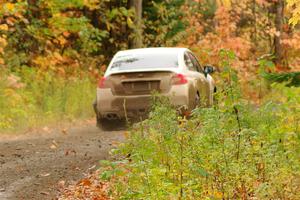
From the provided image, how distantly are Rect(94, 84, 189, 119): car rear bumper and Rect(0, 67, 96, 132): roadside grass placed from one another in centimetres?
192

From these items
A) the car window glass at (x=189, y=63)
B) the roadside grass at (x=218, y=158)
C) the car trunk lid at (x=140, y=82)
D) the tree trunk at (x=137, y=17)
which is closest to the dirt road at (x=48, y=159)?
the car trunk lid at (x=140, y=82)

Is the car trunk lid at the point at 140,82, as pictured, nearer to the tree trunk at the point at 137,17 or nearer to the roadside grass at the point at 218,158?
the roadside grass at the point at 218,158

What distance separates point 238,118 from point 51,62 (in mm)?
13335

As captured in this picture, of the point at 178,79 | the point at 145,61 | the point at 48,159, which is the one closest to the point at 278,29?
the point at 145,61

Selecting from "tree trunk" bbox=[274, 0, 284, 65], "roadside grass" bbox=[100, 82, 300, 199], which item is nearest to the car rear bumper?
"roadside grass" bbox=[100, 82, 300, 199]

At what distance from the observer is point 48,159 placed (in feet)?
36.4

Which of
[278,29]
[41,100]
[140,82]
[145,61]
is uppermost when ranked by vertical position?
[145,61]

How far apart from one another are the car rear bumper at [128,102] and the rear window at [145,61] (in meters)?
0.55

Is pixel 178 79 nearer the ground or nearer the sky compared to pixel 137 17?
nearer the ground

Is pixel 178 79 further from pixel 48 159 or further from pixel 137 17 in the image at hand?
pixel 137 17

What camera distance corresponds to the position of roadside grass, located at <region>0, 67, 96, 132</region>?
15734 mm

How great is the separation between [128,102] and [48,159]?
3489 millimetres

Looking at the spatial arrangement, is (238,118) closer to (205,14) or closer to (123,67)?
(123,67)

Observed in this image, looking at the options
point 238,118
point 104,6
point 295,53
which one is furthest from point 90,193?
point 295,53
